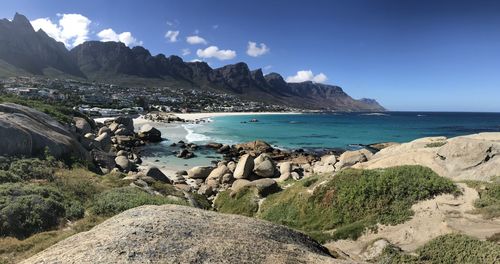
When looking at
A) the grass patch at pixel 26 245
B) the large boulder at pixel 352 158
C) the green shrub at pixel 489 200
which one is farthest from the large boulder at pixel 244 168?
the grass patch at pixel 26 245

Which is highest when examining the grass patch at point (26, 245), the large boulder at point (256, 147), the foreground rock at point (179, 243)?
the foreground rock at point (179, 243)

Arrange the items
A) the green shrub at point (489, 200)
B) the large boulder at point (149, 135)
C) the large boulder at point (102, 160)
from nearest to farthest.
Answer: the green shrub at point (489, 200)
the large boulder at point (102, 160)
the large boulder at point (149, 135)

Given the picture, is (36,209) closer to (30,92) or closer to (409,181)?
(409,181)

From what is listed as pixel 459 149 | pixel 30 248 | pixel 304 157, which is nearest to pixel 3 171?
pixel 30 248

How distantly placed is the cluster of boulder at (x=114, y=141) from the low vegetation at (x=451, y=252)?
21.4 metres

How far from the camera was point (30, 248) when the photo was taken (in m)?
9.51

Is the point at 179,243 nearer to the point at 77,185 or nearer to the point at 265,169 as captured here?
the point at 77,185

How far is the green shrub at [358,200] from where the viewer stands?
49.9ft

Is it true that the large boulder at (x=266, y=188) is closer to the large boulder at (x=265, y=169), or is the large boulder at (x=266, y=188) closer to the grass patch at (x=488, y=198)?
the large boulder at (x=265, y=169)

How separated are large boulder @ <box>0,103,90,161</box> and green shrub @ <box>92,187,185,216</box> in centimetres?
669

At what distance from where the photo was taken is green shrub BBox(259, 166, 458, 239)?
15203 mm

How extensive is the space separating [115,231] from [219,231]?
2.30m

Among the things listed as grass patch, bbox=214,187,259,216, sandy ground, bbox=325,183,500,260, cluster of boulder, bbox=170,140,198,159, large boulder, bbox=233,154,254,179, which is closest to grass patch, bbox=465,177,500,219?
sandy ground, bbox=325,183,500,260

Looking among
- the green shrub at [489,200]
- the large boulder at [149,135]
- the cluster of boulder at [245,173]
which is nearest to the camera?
the green shrub at [489,200]
